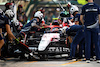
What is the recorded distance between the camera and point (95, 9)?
22.5 feet

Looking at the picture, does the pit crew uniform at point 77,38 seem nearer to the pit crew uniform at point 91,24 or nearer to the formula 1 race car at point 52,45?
the formula 1 race car at point 52,45

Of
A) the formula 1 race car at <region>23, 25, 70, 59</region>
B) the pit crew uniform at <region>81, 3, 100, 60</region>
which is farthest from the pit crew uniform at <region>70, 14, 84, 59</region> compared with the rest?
the pit crew uniform at <region>81, 3, 100, 60</region>

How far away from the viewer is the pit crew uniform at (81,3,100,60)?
688 centimetres

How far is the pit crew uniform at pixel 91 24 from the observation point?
22.6 feet

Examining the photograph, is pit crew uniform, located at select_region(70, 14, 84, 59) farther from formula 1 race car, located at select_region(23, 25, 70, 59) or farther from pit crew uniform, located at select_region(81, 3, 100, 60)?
pit crew uniform, located at select_region(81, 3, 100, 60)

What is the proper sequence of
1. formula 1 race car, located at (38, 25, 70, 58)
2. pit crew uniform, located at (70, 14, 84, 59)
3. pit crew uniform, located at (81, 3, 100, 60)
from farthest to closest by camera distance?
formula 1 race car, located at (38, 25, 70, 58) < pit crew uniform, located at (70, 14, 84, 59) < pit crew uniform, located at (81, 3, 100, 60)

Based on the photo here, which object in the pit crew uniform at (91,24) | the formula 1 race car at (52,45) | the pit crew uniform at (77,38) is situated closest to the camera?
the pit crew uniform at (91,24)

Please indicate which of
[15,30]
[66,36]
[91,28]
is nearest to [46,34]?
[66,36]

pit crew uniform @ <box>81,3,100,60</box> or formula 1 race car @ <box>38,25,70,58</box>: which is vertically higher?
pit crew uniform @ <box>81,3,100,60</box>

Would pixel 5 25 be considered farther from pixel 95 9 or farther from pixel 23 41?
pixel 95 9

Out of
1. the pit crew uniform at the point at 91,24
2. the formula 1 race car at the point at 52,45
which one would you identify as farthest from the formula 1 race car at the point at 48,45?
the pit crew uniform at the point at 91,24

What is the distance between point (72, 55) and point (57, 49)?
56 centimetres

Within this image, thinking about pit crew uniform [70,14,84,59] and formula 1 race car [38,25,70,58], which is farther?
formula 1 race car [38,25,70,58]

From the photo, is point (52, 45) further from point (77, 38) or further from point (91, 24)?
point (91, 24)
